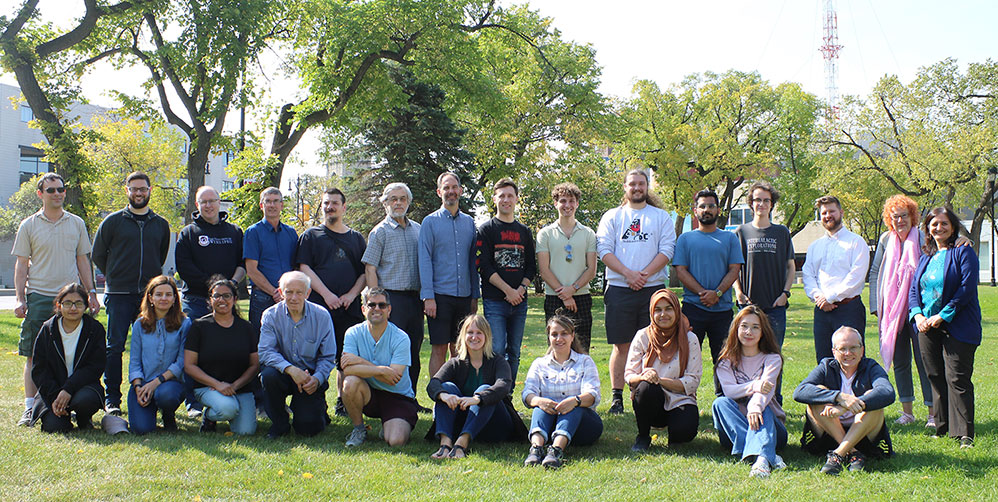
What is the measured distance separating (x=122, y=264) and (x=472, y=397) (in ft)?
11.6

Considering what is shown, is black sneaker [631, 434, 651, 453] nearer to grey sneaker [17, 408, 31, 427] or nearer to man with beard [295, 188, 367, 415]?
man with beard [295, 188, 367, 415]

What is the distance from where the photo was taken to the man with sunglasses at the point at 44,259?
6.19 metres

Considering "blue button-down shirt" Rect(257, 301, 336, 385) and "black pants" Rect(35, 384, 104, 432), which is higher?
"blue button-down shirt" Rect(257, 301, 336, 385)

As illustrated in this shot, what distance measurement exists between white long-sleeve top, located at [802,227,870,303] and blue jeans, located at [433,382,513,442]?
2.79 m

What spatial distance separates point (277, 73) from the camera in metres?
19.5

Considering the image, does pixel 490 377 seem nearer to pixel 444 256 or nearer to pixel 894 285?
pixel 444 256

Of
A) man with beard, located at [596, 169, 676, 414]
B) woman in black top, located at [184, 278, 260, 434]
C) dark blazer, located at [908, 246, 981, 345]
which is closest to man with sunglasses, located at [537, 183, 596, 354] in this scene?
man with beard, located at [596, 169, 676, 414]

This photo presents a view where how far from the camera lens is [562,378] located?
5.24 meters

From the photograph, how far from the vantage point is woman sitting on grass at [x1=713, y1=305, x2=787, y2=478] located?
4.68m

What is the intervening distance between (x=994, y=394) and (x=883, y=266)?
251 centimetres

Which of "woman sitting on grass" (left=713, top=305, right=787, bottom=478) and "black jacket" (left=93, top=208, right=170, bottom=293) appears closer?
"woman sitting on grass" (left=713, top=305, right=787, bottom=478)

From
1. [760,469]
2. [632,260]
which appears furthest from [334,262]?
[760,469]

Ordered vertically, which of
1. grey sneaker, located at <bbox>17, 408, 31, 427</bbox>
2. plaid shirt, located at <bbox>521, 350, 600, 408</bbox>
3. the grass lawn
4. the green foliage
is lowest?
the grass lawn

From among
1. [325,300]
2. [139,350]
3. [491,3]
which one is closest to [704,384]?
[325,300]
